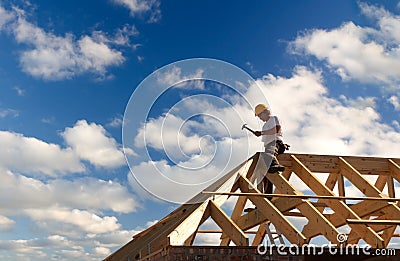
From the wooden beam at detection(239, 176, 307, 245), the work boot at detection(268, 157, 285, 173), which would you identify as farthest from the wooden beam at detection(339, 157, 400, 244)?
the wooden beam at detection(239, 176, 307, 245)

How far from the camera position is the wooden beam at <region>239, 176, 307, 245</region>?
9406 mm

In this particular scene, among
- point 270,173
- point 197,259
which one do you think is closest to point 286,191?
point 270,173

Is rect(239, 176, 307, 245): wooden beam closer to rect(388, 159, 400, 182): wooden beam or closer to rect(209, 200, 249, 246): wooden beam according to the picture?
rect(209, 200, 249, 246): wooden beam

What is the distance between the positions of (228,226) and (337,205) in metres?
2.48

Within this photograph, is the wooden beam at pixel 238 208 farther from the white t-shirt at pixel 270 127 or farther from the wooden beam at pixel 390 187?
the wooden beam at pixel 390 187

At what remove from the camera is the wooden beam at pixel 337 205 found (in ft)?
32.4

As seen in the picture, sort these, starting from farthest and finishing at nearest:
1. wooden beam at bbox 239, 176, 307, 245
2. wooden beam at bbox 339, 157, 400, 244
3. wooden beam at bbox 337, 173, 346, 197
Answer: wooden beam at bbox 337, 173, 346, 197
wooden beam at bbox 339, 157, 400, 244
wooden beam at bbox 239, 176, 307, 245

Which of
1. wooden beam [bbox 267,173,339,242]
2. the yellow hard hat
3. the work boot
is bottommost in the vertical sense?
wooden beam [bbox 267,173,339,242]

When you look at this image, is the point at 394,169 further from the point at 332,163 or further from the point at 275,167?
the point at 275,167

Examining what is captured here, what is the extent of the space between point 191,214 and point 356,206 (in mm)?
4336

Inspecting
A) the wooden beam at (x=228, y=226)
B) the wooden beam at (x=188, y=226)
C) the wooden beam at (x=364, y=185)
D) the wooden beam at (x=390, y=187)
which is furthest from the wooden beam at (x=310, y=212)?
the wooden beam at (x=390, y=187)

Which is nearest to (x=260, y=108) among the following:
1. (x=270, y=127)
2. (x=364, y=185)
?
(x=270, y=127)

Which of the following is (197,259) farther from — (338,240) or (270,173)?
(270,173)

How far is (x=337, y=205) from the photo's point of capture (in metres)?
10.7
